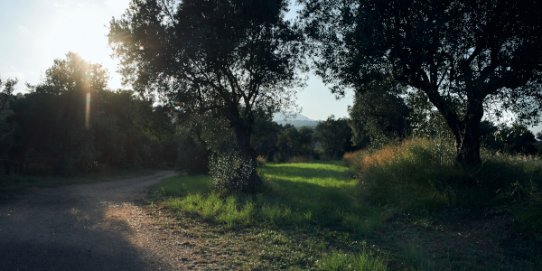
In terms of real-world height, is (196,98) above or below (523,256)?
above

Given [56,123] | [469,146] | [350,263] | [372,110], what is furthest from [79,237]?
[56,123]

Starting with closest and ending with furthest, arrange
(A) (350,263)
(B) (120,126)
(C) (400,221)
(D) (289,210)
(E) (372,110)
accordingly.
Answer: (A) (350,263), (C) (400,221), (D) (289,210), (E) (372,110), (B) (120,126)

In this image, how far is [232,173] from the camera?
16531mm

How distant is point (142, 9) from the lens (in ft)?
53.6

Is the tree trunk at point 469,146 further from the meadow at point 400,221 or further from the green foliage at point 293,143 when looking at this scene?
the green foliage at point 293,143

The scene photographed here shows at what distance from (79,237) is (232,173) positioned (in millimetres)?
7998

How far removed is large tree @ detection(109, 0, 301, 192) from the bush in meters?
0.39

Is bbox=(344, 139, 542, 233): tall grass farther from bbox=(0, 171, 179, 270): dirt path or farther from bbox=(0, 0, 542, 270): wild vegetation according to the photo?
bbox=(0, 171, 179, 270): dirt path

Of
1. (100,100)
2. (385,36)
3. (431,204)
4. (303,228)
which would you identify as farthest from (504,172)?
(100,100)

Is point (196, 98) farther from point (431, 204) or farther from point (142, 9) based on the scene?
point (431, 204)

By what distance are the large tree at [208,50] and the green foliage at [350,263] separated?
9.90 metres

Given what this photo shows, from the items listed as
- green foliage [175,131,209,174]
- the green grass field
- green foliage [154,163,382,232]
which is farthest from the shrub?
green foliage [175,131,209,174]

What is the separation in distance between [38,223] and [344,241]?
8320 mm

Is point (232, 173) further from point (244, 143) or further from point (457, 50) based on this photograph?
point (457, 50)
